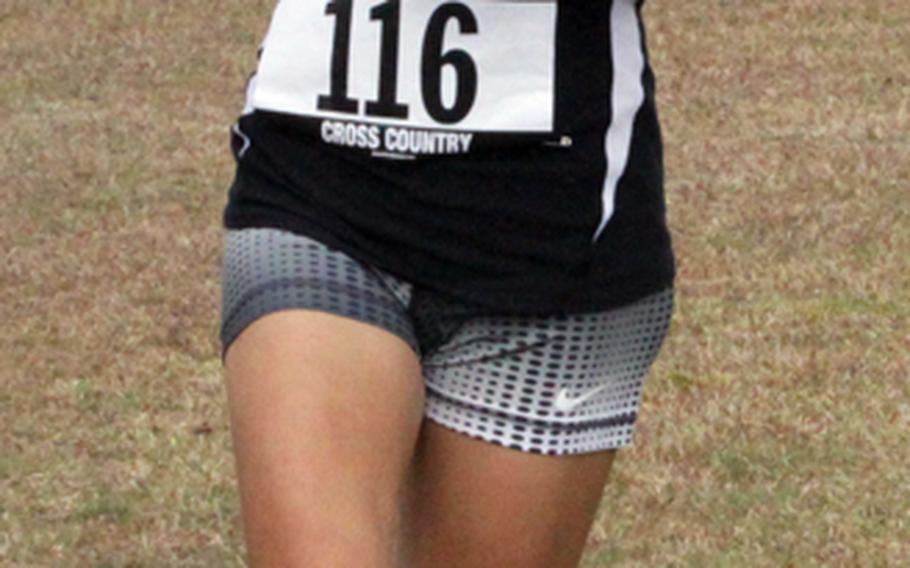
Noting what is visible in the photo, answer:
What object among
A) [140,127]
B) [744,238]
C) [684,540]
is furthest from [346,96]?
[140,127]

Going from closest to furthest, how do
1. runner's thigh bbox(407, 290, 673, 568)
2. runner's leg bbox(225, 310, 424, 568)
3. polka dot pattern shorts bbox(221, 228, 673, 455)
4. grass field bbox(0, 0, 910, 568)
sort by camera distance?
runner's leg bbox(225, 310, 424, 568)
polka dot pattern shorts bbox(221, 228, 673, 455)
runner's thigh bbox(407, 290, 673, 568)
grass field bbox(0, 0, 910, 568)

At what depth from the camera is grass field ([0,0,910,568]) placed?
5.43 metres

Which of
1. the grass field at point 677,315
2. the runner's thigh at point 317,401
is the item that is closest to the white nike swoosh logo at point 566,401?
the runner's thigh at point 317,401

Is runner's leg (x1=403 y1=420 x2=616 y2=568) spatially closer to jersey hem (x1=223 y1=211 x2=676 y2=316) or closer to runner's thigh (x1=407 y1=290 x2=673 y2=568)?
runner's thigh (x1=407 y1=290 x2=673 y2=568)

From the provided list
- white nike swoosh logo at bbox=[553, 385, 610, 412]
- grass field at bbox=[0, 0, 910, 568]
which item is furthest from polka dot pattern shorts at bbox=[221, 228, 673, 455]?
grass field at bbox=[0, 0, 910, 568]

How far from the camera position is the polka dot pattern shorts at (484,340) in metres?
2.52

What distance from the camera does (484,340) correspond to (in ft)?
8.60

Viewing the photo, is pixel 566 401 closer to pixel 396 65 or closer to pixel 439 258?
pixel 439 258

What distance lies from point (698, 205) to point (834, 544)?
12.6 ft

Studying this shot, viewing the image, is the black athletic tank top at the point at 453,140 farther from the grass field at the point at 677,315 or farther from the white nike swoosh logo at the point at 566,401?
the grass field at the point at 677,315

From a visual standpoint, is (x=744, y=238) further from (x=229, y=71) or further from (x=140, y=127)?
(x=229, y=71)

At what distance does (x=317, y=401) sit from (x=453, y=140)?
387mm

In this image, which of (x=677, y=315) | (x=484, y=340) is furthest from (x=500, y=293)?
(x=677, y=315)

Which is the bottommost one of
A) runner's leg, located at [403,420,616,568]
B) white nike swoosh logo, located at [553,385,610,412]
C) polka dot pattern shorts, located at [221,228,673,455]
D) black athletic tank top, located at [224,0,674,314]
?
runner's leg, located at [403,420,616,568]
